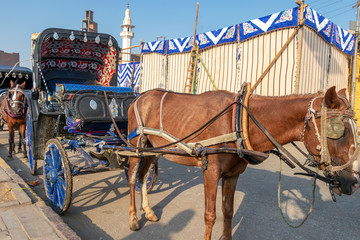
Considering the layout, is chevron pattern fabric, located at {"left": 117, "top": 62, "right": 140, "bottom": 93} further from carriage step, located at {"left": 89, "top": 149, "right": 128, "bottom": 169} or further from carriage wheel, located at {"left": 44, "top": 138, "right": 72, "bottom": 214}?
carriage step, located at {"left": 89, "top": 149, "right": 128, "bottom": 169}

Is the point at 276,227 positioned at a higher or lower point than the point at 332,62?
lower

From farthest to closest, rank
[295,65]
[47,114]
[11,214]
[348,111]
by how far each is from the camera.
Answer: [295,65] < [47,114] < [11,214] < [348,111]

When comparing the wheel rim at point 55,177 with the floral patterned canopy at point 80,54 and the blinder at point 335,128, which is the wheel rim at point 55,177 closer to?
the floral patterned canopy at point 80,54

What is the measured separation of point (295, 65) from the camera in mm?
8461

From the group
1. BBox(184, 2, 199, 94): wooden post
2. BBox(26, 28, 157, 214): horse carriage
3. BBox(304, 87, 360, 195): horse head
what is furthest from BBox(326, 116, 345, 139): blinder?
BBox(184, 2, 199, 94): wooden post

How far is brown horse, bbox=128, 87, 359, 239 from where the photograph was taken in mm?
2236

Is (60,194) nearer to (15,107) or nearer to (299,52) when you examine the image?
(15,107)

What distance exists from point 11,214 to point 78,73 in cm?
397

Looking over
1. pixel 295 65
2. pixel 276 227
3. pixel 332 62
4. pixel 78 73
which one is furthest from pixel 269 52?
pixel 276 227

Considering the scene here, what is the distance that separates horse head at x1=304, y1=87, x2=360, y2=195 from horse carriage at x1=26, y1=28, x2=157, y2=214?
2716mm

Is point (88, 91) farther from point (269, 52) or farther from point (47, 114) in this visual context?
point (269, 52)

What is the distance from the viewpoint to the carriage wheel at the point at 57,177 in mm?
3838

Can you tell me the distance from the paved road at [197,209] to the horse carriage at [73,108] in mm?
499

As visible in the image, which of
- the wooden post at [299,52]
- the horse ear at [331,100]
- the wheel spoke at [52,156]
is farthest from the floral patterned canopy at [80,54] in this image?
the wooden post at [299,52]
